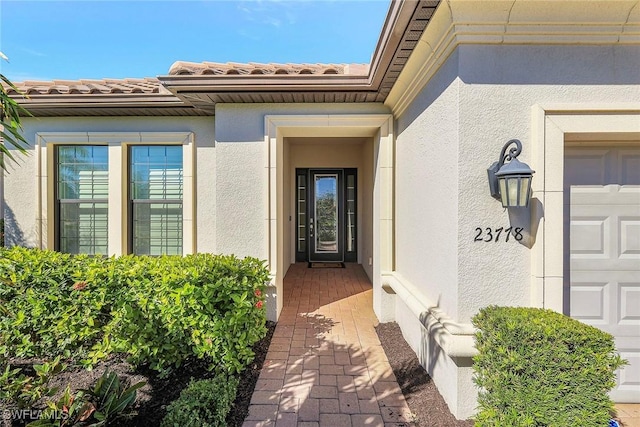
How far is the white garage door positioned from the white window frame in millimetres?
5218

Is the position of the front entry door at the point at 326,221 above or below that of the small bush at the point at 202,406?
above

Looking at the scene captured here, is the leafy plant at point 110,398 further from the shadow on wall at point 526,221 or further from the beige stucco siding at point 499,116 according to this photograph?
the shadow on wall at point 526,221

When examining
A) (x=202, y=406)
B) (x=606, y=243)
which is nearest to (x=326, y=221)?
(x=606, y=243)

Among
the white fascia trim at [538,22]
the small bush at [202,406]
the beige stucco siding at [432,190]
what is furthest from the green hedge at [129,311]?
the white fascia trim at [538,22]

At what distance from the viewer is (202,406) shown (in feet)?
7.54

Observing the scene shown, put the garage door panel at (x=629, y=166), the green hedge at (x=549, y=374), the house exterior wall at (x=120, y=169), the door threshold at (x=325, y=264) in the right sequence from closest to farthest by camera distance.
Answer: the green hedge at (x=549, y=374)
the garage door panel at (x=629, y=166)
the house exterior wall at (x=120, y=169)
the door threshold at (x=325, y=264)

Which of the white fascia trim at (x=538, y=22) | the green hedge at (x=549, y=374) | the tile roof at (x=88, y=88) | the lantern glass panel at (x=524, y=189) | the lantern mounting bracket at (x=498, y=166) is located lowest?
the green hedge at (x=549, y=374)

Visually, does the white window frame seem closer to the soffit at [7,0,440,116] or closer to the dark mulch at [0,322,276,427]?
the soffit at [7,0,440,116]

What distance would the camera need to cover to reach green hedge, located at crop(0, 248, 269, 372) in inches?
112

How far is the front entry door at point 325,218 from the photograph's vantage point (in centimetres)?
869

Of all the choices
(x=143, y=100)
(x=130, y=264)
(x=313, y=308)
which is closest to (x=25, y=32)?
(x=143, y=100)

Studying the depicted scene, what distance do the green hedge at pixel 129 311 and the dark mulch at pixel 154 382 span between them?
150mm

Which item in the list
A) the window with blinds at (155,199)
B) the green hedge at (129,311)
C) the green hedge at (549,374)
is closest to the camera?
the green hedge at (549,374)

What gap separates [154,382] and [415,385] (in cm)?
278
